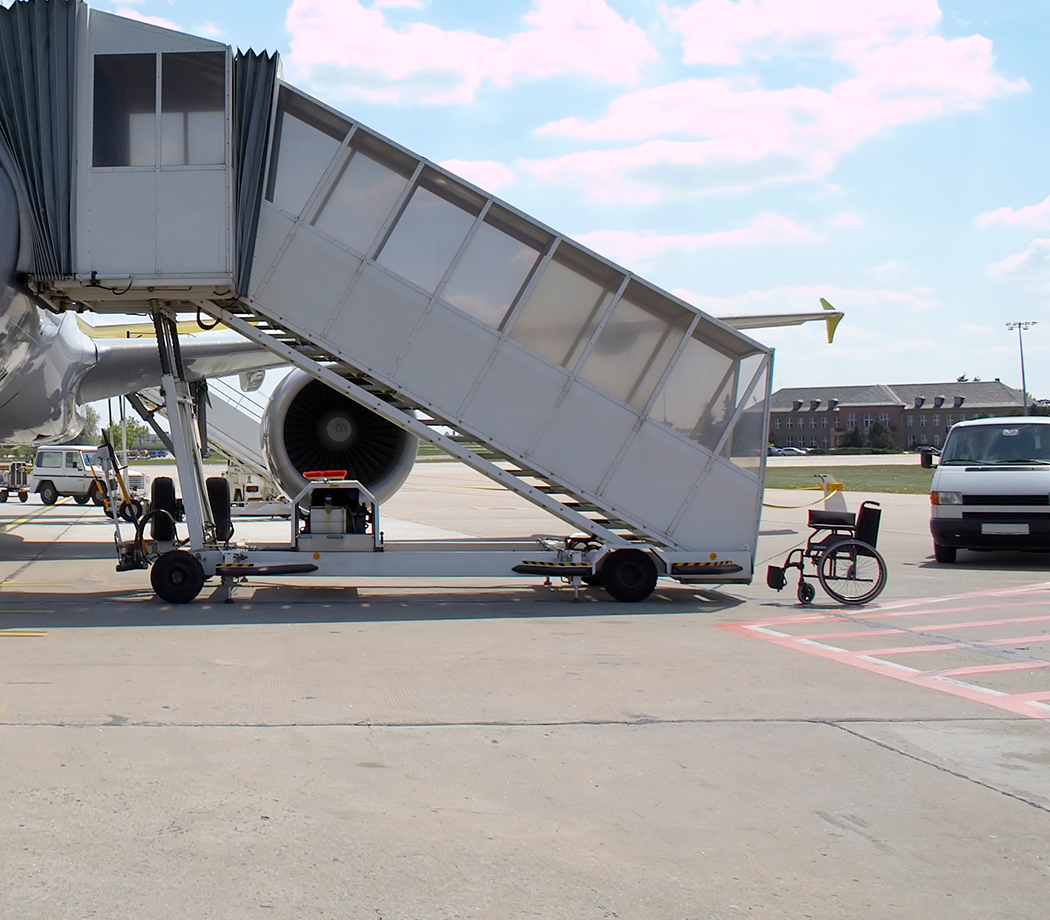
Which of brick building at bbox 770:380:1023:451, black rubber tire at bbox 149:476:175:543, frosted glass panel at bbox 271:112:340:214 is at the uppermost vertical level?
brick building at bbox 770:380:1023:451

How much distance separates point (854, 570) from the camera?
11266 mm

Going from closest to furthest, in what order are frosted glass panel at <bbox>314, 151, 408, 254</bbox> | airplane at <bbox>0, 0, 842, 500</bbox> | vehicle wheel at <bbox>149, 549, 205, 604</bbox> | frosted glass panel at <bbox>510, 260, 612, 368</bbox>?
airplane at <bbox>0, 0, 842, 500</bbox>
vehicle wheel at <bbox>149, 549, 205, 604</bbox>
frosted glass panel at <bbox>314, 151, 408, 254</bbox>
frosted glass panel at <bbox>510, 260, 612, 368</bbox>

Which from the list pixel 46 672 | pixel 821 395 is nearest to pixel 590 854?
pixel 46 672

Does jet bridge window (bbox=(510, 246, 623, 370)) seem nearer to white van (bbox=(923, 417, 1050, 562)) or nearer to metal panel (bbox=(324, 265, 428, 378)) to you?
metal panel (bbox=(324, 265, 428, 378))

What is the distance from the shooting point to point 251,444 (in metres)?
24.4

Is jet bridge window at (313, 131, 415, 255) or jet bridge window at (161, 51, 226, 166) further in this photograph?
jet bridge window at (313, 131, 415, 255)

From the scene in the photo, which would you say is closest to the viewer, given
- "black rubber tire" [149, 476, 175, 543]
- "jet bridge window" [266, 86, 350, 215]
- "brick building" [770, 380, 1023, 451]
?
"jet bridge window" [266, 86, 350, 215]

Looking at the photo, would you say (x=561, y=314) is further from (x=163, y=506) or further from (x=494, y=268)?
(x=163, y=506)

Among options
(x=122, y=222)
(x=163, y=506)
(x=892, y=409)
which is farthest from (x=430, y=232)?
(x=892, y=409)

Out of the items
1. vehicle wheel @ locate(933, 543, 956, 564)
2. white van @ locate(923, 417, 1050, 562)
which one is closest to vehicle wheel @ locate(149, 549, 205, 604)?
white van @ locate(923, 417, 1050, 562)

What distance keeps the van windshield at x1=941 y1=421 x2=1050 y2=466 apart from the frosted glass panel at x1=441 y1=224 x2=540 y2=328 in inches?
334

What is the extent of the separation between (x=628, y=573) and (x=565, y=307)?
297 centimetres

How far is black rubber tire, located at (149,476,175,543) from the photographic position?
12.0 m

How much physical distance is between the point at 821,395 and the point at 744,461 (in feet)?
512
